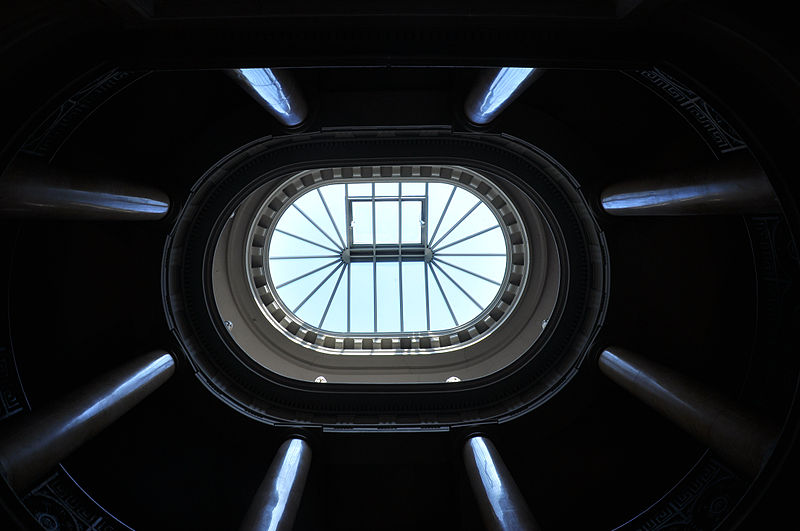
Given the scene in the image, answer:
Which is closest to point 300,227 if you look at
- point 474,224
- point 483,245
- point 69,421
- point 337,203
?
point 337,203

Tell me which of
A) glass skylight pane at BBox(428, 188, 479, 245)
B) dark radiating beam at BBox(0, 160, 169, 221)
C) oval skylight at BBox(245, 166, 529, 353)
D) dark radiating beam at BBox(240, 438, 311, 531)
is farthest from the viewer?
glass skylight pane at BBox(428, 188, 479, 245)

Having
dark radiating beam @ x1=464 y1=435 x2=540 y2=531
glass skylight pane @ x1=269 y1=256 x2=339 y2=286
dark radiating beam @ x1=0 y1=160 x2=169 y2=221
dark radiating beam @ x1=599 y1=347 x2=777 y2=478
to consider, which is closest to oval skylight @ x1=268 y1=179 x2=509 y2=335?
glass skylight pane @ x1=269 y1=256 x2=339 y2=286

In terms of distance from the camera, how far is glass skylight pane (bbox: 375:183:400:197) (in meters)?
17.4

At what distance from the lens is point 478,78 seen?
8391 mm

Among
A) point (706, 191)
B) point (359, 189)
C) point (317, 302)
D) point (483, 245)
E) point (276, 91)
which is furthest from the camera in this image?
point (317, 302)

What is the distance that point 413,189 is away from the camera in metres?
17.6

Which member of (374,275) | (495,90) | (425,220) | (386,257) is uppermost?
(495,90)

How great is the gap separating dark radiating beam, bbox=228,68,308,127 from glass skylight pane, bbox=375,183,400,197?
8297 millimetres

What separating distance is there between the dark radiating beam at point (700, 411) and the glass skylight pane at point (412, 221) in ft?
32.5

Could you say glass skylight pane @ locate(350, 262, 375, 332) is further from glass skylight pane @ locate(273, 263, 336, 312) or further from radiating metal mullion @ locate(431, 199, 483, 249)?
radiating metal mullion @ locate(431, 199, 483, 249)

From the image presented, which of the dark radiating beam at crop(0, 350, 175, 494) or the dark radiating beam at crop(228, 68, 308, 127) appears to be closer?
the dark radiating beam at crop(0, 350, 175, 494)

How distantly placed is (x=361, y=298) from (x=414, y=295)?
2.10m

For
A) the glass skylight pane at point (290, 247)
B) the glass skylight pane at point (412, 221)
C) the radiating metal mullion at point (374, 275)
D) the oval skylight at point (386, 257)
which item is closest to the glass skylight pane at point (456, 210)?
the oval skylight at point (386, 257)

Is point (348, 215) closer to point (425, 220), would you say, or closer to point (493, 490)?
point (425, 220)
